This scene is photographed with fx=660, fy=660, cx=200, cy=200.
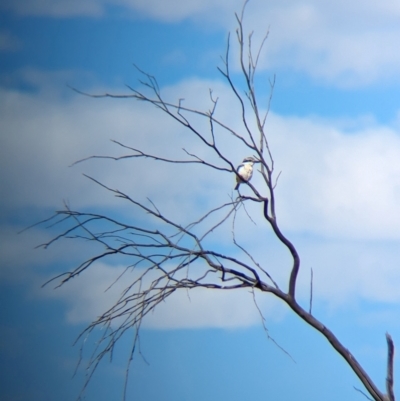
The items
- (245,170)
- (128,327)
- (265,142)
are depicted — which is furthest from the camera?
(245,170)

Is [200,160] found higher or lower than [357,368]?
higher

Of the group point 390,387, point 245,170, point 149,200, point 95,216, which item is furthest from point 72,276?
point 245,170

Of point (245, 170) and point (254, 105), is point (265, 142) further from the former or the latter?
point (245, 170)

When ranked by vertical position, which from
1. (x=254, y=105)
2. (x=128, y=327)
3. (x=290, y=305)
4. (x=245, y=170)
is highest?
(x=245, y=170)

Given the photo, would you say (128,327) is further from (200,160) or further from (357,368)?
(357,368)

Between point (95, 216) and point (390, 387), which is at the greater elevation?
point (95, 216)

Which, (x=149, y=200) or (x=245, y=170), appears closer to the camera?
(x=149, y=200)

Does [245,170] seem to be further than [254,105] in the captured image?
Yes

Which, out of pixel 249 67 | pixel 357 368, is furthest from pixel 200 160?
pixel 357 368

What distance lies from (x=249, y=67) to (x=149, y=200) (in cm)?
52

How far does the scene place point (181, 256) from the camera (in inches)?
78.6

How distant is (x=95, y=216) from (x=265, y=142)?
22.7 inches

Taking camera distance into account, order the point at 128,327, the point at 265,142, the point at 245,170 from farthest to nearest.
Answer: the point at 245,170, the point at 265,142, the point at 128,327

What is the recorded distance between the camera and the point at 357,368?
1997 millimetres
